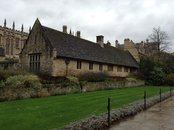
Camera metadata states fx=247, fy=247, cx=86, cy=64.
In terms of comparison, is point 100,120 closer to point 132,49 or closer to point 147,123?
point 147,123

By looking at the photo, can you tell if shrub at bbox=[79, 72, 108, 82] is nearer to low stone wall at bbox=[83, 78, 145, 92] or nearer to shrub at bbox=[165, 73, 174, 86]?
low stone wall at bbox=[83, 78, 145, 92]

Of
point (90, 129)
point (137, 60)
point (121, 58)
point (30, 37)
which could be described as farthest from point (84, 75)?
point (137, 60)

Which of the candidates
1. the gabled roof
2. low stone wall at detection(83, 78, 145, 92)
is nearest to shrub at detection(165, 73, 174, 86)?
the gabled roof

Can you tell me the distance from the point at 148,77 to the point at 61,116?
36.8m

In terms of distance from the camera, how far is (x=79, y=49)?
34750 millimetres

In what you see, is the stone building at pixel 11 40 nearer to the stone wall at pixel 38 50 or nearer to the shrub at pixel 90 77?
the stone wall at pixel 38 50

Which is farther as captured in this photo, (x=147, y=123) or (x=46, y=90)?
(x=46, y=90)

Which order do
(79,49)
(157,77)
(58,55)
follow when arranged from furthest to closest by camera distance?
(157,77) < (79,49) < (58,55)

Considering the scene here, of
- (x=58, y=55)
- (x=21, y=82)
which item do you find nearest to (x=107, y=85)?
(x=58, y=55)

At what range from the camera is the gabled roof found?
30.7 meters

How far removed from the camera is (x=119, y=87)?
33.6m

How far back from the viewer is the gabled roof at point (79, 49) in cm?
3071

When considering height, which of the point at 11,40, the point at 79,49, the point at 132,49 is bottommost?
the point at 79,49

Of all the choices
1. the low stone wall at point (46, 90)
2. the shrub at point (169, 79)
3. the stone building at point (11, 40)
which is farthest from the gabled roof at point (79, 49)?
the stone building at point (11, 40)
